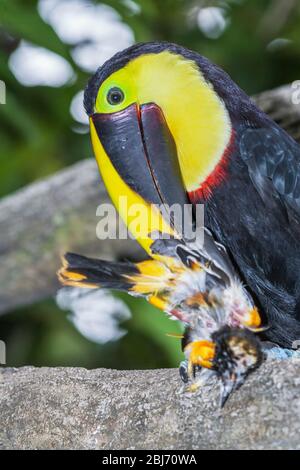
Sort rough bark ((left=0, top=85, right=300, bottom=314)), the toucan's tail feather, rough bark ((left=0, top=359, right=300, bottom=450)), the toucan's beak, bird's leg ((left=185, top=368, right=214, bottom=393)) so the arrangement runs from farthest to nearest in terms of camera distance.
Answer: rough bark ((left=0, top=85, right=300, bottom=314)) → the toucan's beak → the toucan's tail feather → bird's leg ((left=185, top=368, right=214, bottom=393)) → rough bark ((left=0, top=359, right=300, bottom=450))

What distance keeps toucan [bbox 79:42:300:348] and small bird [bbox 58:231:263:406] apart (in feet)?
0.68

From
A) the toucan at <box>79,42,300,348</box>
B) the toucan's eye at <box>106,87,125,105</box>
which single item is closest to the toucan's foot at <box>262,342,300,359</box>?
the toucan at <box>79,42,300,348</box>

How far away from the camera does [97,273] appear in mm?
1560

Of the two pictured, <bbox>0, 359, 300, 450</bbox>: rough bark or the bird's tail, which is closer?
<bbox>0, 359, 300, 450</bbox>: rough bark

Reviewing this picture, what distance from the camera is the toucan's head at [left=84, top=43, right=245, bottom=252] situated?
1.76m

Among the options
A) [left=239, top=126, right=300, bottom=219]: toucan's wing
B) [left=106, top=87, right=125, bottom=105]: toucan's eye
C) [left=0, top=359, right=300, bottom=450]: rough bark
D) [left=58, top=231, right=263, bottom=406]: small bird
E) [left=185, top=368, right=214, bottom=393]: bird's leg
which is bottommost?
[left=0, top=359, right=300, bottom=450]: rough bark

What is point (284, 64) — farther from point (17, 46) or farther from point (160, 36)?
point (17, 46)

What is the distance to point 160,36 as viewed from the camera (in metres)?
3.22

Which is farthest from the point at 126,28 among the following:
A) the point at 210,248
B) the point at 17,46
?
the point at 210,248

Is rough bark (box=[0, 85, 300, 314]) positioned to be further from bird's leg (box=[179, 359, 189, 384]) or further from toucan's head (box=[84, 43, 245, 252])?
bird's leg (box=[179, 359, 189, 384])

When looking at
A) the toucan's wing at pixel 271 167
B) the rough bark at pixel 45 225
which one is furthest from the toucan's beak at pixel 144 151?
the rough bark at pixel 45 225

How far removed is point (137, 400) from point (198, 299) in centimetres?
22

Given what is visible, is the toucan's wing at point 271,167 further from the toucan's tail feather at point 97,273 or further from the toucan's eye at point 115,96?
the toucan's tail feather at point 97,273

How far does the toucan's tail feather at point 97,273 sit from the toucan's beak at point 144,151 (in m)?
0.20
